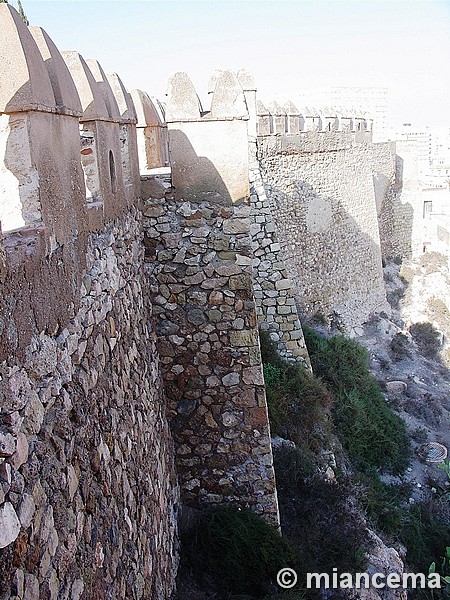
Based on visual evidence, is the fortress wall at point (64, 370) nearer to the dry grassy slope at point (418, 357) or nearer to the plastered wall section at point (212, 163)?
the plastered wall section at point (212, 163)

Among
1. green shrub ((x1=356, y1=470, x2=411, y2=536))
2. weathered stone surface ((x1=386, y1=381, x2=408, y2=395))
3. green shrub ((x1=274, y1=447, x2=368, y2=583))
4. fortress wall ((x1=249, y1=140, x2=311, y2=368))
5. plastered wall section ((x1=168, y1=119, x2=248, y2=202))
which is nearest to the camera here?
plastered wall section ((x1=168, y1=119, x2=248, y2=202))

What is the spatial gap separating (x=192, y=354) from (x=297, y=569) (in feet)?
5.87

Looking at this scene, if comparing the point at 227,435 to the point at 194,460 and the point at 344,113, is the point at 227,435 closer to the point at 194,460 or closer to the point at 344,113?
the point at 194,460

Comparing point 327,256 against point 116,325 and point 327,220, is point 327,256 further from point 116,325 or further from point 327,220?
point 116,325

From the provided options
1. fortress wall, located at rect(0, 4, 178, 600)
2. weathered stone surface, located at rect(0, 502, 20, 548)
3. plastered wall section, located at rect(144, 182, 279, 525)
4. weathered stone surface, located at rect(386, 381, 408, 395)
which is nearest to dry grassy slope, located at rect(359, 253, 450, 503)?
weathered stone surface, located at rect(386, 381, 408, 395)

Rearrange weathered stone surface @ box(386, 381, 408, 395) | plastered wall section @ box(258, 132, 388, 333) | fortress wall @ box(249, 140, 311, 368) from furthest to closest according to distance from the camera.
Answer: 1. weathered stone surface @ box(386, 381, 408, 395)
2. plastered wall section @ box(258, 132, 388, 333)
3. fortress wall @ box(249, 140, 311, 368)

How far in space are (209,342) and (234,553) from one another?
1.50m

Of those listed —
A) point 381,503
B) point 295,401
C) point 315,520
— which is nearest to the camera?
point 315,520

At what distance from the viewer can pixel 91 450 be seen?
7.82ft

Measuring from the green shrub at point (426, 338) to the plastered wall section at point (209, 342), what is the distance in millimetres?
Result: 11758

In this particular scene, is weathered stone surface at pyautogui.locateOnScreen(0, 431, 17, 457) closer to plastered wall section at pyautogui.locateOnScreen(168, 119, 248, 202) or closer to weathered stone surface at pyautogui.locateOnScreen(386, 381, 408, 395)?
plastered wall section at pyautogui.locateOnScreen(168, 119, 248, 202)

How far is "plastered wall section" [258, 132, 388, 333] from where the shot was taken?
11.5 m

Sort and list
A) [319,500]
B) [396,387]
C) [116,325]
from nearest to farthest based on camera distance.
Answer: [116,325], [319,500], [396,387]

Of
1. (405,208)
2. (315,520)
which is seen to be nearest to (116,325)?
(315,520)
